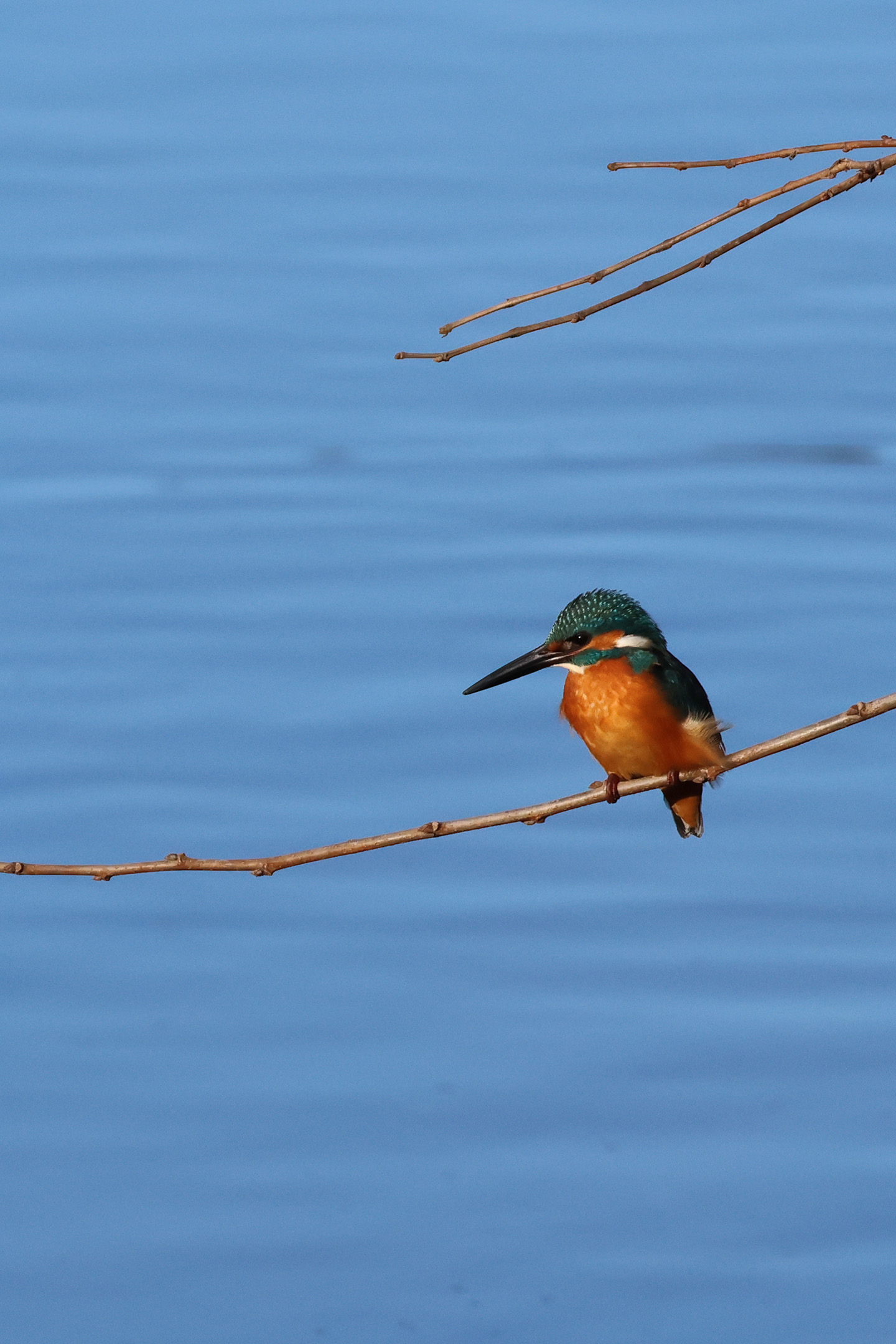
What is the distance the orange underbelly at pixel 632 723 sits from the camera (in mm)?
2611

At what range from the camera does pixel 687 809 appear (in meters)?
2.91

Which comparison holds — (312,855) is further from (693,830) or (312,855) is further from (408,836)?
(693,830)

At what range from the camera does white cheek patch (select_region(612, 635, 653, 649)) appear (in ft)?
8.66

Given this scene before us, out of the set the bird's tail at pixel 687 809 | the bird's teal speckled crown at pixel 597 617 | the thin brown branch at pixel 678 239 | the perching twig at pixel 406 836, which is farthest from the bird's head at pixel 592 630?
the thin brown branch at pixel 678 239

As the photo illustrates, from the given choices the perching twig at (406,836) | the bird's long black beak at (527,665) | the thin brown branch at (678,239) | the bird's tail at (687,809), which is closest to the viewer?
the thin brown branch at (678,239)

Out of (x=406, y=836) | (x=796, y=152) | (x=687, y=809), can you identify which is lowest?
(x=406, y=836)

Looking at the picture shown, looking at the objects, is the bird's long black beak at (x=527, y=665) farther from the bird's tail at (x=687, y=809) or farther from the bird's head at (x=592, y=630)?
the bird's tail at (x=687, y=809)

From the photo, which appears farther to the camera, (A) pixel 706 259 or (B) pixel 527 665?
(B) pixel 527 665

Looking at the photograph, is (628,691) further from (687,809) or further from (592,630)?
(687,809)

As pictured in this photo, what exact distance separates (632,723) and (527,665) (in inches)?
9.6

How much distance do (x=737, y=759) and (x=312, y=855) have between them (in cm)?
41

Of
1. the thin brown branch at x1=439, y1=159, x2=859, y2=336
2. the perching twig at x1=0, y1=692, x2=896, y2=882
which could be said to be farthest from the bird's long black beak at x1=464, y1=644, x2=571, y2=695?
the thin brown branch at x1=439, y1=159, x2=859, y2=336


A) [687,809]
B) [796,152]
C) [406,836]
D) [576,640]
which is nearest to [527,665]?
[576,640]

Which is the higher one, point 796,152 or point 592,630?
point 796,152
